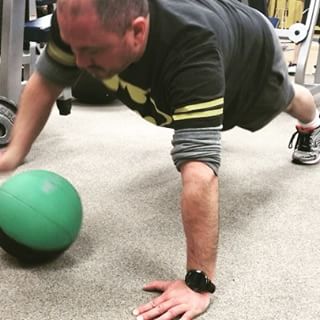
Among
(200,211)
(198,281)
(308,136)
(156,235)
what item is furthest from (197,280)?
(308,136)

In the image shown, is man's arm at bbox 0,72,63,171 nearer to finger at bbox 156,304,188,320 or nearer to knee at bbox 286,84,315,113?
finger at bbox 156,304,188,320

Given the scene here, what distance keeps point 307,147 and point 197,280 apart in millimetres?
961

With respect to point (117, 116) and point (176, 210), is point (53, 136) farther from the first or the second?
point (176, 210)

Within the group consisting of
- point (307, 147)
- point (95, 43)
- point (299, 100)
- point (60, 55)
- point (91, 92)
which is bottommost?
point (91, 92)

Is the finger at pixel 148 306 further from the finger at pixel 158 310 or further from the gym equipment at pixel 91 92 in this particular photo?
the gym equipment at pixel 91 92

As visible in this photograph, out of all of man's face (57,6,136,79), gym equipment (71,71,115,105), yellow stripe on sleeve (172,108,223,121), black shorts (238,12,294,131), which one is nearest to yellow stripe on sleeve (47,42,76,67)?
man's face (57,6,136,79)

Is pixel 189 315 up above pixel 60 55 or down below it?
below

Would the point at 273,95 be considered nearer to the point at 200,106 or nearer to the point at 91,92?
the point at 200,106

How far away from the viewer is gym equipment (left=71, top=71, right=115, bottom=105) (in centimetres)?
232

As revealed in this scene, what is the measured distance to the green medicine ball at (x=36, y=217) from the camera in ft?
3.07

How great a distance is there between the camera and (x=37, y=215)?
936mm

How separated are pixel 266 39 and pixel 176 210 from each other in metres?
0.49

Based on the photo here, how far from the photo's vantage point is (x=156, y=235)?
1178 mm

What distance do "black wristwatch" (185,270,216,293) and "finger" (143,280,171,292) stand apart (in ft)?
0.18
